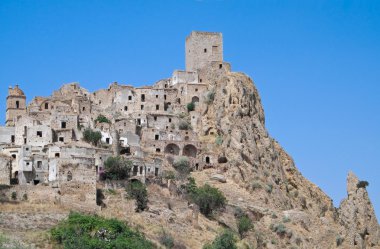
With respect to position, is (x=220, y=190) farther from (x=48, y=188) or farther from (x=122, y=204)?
(x=48, y=188)

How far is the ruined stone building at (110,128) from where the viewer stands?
83.9 m

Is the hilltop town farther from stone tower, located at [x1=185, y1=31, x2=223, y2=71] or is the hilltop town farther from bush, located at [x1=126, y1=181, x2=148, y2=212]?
bush, located at [x1=126, y1=181, x2=148, y2=212]

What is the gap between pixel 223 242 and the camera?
3135 inches

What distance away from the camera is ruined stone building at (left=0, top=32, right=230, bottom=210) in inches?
3305

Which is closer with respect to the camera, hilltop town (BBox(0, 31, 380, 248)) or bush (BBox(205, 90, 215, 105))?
hilltop town (BBox(0, 31, 380, 248))

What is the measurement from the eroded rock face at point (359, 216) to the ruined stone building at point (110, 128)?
12948 millimetres

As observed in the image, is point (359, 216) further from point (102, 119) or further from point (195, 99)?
point (102, 119)

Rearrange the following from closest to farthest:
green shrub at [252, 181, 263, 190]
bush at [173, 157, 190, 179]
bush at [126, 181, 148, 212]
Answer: bush at [126, 181, 148, 212]
bush at [173, 157, 190, 179]
green shrub at [252, 181, 263, 190]

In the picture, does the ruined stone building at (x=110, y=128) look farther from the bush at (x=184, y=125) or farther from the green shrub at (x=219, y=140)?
the green shrub at (x=219, y=140)

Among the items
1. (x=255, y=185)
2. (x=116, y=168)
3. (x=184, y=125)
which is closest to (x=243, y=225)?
(x=255, y=185)

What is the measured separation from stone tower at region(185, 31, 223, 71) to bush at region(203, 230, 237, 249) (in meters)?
33.4

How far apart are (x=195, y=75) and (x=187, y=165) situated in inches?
662

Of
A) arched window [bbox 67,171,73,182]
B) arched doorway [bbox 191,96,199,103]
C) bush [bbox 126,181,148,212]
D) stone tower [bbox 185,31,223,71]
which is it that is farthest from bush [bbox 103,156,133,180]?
stone tower [bbox 185,31,223,71]

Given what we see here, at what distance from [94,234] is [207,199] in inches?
613
